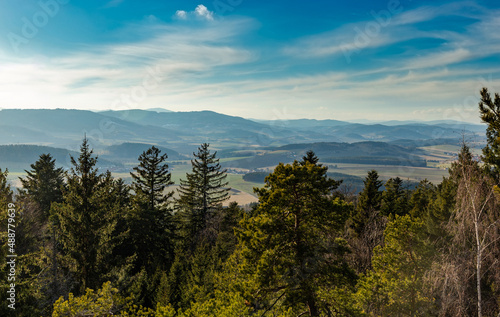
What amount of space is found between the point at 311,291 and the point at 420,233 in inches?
380

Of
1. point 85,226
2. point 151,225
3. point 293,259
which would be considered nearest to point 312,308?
point 293,259

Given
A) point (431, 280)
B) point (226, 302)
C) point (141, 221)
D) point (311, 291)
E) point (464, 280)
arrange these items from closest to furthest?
point (464, 280) < point (431, 280) < point (311, 291) < point (226, 302) < point (141, 221)

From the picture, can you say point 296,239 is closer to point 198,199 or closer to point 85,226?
point 85,226

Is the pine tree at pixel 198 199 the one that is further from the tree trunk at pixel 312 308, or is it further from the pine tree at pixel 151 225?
the tree trunk at pixel 312 308

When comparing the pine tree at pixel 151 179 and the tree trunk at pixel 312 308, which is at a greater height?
the pine tree at pixel 151 179

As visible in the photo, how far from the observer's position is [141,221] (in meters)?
26.3

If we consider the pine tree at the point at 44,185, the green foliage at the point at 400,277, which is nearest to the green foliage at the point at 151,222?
the pine tree at the point at 44,185

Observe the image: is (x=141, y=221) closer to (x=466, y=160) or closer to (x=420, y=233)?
(x=420, y=233)

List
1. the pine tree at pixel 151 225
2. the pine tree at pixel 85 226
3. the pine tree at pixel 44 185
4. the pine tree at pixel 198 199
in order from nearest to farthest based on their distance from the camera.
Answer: the pine tree at pixel 85 226 < the pine tree at pixel 151 225 < the pine tree at pixel 44 185 < the pine tree at pixel 198 199

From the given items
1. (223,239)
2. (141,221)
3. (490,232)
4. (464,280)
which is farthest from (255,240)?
(223,239)

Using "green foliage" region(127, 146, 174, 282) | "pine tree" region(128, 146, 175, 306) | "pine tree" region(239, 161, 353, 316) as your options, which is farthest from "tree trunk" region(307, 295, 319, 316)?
"green foliage" region(127, 146, 174, 282)

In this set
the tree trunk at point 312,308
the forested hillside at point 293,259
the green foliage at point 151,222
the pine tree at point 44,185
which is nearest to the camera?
the forested hillside at point 293,259

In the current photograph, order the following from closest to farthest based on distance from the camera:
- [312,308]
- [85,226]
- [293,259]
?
[293,259] < [312,308] < [85,226]

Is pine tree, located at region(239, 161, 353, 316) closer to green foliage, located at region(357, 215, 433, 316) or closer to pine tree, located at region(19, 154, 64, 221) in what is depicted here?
green foliage, located at region(357, 215, 433, 316)
